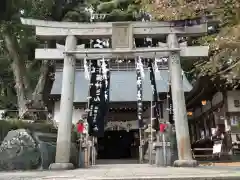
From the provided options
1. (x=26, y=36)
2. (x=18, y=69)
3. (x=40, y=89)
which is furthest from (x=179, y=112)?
(x=26, y=36)

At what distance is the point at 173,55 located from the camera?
11203 millimetres

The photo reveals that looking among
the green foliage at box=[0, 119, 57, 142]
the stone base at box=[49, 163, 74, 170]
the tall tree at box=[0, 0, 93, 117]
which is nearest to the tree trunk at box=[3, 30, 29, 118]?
the tall tree at box=[0, 0, 93, 117]

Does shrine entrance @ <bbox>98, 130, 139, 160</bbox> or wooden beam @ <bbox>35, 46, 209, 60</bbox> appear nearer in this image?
wooden beam @ <bbox>35, 46, 209, 60</bbox>

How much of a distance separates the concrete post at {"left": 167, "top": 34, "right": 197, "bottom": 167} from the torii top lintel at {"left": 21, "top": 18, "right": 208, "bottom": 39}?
351 millimetres

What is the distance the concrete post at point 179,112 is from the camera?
10219 mm

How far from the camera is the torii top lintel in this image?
11.2 meters

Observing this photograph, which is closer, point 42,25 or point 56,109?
point 42,25

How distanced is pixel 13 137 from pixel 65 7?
930 centimetres

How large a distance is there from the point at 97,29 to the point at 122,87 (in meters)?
7.15

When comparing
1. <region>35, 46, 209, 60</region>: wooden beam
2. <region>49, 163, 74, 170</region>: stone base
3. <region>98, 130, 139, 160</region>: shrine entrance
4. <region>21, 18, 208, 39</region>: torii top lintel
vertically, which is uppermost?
<region>21, 18, 208, 39</region>: torii top lintel

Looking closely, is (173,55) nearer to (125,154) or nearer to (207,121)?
(207,121)

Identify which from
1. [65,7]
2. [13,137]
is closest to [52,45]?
[65,7]

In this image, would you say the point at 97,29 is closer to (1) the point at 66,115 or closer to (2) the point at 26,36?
(1) the point at 66,115

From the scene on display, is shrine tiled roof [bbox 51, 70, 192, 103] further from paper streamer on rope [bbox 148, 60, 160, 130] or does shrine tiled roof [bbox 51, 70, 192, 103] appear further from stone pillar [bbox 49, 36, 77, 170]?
stone pillar [bbox 49, 36, 77, 170]
